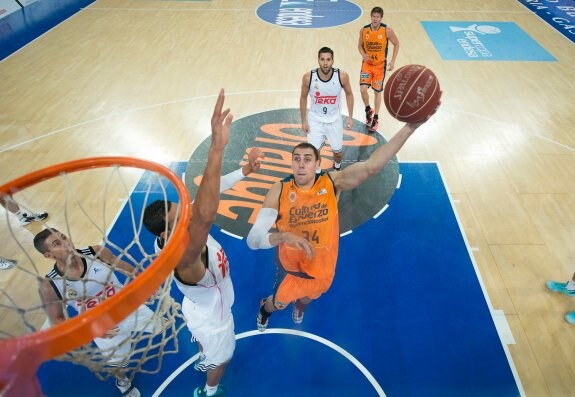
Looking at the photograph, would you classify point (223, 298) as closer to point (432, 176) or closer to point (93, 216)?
point (93, 216)

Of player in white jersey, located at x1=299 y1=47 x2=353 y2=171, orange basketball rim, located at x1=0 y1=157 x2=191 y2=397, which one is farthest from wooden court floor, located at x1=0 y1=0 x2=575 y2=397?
orange basketball rim, located at x1=0 y1=157 x2=191 y2=397

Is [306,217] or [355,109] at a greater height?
[306,217]

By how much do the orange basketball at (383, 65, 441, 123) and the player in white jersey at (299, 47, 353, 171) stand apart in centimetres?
191

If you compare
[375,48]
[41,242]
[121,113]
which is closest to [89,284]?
[41,242]

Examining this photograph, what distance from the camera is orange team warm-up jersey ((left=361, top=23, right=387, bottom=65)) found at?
6375mm

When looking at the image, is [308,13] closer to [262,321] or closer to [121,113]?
[121,113]

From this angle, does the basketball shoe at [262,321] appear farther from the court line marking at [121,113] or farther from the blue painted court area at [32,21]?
the blue painted court area at [32,21]

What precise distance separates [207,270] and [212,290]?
0.23 metres

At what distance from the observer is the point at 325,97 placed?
5.23 meters

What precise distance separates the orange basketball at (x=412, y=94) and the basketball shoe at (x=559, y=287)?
262cm

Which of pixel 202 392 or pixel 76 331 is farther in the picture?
pixel 202 392

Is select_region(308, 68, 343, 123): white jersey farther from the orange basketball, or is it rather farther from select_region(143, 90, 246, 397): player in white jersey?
select_region(143, 90, 246, 397): player in white jersey

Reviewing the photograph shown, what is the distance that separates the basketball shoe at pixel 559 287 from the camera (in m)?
4.03

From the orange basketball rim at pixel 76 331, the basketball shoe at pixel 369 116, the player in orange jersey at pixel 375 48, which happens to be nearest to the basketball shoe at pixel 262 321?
the orange basketball rim at pixel 76 331
